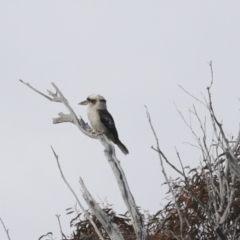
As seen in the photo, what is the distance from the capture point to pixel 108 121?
9.36 metres

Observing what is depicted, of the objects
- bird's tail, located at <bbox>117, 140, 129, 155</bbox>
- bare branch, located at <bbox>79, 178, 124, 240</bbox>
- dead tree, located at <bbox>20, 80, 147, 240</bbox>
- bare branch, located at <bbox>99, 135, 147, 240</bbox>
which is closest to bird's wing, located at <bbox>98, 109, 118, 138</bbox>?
bird's tail, located at <bbox>117, 140, 129, 155</bbox>

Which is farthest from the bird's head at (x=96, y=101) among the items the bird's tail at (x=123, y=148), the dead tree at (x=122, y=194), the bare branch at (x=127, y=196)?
the bare branch at (x=127, y=196)

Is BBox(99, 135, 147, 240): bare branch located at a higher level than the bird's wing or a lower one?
lower

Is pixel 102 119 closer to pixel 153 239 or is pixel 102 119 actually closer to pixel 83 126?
pixel 83 126

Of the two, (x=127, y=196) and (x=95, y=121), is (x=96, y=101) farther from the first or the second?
(x=127, y=196)

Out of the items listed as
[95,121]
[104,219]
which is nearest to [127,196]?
[104,219]

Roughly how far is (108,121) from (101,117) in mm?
120

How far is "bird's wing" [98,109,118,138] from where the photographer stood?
9.28m

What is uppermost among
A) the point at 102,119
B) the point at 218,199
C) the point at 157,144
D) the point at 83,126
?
the point at 102,119

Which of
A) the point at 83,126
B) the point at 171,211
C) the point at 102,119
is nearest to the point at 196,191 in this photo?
the point at 171,211

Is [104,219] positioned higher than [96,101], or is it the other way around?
[96,101]

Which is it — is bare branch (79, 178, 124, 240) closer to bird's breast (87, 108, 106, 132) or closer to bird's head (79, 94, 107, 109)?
bird's breast (87, 108, 106, 132)

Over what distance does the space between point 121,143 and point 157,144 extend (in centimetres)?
497

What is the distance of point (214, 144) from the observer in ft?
17.1
